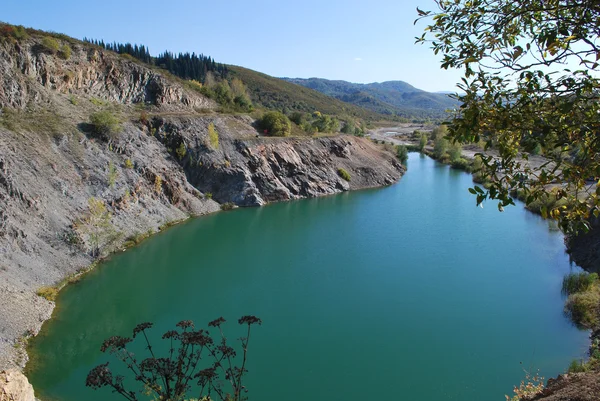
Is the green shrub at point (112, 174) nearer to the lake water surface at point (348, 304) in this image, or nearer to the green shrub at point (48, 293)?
the lake water surface at point (348, 304)

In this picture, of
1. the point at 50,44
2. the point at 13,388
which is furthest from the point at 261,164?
the point at 13,388

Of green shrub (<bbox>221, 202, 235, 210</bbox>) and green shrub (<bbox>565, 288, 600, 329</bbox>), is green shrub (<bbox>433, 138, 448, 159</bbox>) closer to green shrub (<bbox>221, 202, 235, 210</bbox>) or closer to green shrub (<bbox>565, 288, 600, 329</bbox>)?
green shrub (<bbox>221, 202, 235, 210</bbox>)

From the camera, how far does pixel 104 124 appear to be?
3466cm

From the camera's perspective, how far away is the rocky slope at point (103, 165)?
890 inches

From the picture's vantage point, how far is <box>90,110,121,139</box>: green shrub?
1357 inches

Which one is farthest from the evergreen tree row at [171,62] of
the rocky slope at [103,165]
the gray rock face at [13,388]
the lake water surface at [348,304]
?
the gray rock face at [13,388]

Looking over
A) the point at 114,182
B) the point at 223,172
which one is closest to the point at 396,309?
the point at 114,182

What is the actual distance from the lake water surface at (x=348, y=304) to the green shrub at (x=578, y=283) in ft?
3.39

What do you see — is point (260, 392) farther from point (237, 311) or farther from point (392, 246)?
point (392, 246)

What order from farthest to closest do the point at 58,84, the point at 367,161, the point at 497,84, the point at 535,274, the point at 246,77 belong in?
the point at 246,77 → the point at 367,161 → the point at 58,84 → the point at 535,274 → the point at 497,84

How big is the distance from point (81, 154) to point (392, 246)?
24350mm

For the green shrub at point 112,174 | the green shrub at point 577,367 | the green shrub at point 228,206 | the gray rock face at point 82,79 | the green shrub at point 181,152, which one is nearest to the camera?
the green shrub at point 577,367

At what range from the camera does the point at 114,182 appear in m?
31.3

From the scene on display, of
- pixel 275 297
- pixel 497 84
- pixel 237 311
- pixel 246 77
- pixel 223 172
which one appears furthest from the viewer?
pixel 246 77
